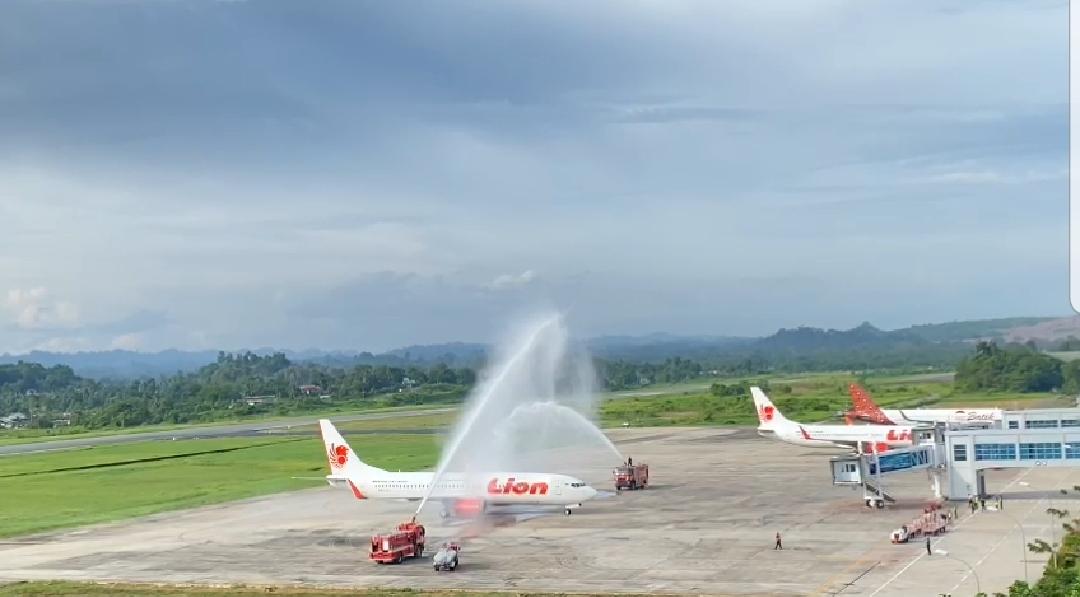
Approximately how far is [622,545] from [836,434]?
191ft

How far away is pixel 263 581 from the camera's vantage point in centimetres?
6875

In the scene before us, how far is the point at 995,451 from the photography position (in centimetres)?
9106

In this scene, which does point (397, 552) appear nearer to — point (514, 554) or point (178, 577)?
point (514, 554)

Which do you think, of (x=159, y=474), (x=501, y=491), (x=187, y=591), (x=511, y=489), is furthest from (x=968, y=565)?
(x=159, y=474)

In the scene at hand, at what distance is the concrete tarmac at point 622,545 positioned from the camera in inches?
2569

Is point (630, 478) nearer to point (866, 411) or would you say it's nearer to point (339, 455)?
point (339, 455)

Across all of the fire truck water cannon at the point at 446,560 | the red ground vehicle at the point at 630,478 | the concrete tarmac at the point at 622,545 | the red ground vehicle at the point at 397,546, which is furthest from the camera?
the red ground vehicle at the point at 630,478

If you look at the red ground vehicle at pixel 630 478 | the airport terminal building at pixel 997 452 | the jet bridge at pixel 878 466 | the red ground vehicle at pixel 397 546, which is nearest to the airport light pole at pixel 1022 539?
the airport terminal building at pixel 997 452

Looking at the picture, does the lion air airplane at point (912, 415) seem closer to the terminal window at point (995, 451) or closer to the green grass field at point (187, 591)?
the terminal window at point (995, 451)

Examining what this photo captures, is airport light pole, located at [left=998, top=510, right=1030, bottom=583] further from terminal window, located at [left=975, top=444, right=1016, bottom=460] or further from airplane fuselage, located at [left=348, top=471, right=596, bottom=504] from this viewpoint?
airplane fuselage, located at [left=348, top=471, right=596, bottom=504]

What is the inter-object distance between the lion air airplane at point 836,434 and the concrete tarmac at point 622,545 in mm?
13634

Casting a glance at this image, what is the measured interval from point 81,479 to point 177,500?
96.9 ft

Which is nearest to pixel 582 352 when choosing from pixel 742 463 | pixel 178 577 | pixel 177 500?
pixel 742 463

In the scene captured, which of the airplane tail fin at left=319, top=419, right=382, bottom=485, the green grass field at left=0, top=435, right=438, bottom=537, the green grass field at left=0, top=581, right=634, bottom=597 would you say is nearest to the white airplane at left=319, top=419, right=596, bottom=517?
the airplane tail fin at left=319, top=419, right=382, bottom=485
